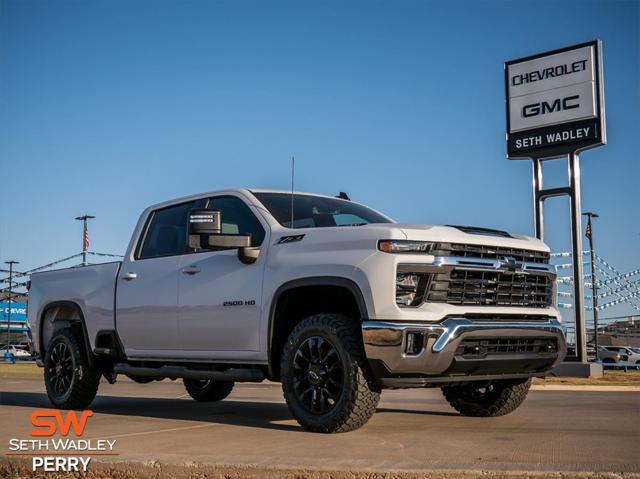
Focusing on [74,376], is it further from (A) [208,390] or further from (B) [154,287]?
(A) [208,390]

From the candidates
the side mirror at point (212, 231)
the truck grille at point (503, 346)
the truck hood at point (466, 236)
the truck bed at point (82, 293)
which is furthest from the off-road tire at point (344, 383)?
the truck bed at point (82, 293)

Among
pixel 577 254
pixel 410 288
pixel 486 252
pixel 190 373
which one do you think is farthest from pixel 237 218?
pixel 577 254

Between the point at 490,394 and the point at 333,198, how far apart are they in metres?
2.46

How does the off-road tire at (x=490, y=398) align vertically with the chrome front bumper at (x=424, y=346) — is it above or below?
below

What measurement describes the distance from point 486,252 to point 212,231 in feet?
7.49

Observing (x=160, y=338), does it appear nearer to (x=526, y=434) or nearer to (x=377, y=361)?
(x=377, y=361)

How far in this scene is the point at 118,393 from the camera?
41.2 feet

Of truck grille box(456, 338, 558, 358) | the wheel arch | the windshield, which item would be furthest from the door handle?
truck grille box(456, 338, 558, 358)

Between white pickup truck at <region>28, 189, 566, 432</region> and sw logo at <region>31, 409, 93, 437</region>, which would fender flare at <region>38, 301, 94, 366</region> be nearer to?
white pickup truck at <region>28, 189, 566, 432</region>

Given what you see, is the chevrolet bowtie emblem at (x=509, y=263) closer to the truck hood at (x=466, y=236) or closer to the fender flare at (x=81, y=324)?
the truck hood at (x=466, y=236)

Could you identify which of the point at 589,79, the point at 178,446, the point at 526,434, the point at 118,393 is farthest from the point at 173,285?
the point at 589,79

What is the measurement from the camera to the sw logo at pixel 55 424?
6616 millimetres

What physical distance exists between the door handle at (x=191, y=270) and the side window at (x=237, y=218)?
1.41 ft

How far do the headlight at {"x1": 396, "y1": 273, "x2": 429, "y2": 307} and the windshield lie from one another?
146cm
